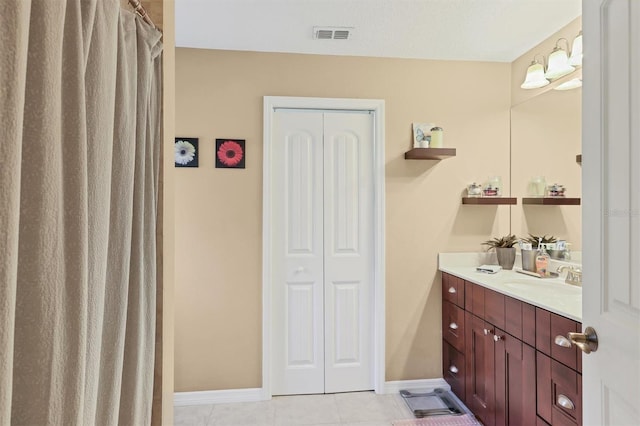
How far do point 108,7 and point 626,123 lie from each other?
4.33ft

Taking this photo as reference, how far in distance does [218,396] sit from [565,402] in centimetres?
204

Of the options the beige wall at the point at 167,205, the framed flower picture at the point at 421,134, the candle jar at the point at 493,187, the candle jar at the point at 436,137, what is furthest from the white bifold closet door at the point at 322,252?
the beige wall at the point at 167,205

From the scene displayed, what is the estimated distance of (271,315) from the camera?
2.40 metres

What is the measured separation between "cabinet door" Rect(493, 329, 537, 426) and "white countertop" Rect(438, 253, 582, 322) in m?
0.24

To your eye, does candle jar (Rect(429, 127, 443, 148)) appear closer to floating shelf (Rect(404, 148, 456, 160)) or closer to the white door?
floating shelf (Rect(404, 148, 456, 160))

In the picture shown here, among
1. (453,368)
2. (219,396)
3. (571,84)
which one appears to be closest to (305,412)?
(219,396)

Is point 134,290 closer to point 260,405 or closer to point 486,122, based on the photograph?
point 260,405

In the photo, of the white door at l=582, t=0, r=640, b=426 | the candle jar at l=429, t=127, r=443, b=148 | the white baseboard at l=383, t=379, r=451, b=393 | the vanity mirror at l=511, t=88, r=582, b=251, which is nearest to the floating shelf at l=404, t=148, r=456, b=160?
the candle jar at l=429, t=127, r=443, b=148

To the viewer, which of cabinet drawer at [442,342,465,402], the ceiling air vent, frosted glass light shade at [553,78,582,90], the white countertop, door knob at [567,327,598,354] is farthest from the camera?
cabinet drawer at [442,342,465,402]

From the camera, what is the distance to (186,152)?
7.63ft

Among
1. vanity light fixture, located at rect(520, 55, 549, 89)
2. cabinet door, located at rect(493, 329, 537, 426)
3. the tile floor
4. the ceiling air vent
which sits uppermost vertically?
the ceiling air vent

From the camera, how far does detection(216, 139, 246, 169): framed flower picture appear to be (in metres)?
Result: 2.35

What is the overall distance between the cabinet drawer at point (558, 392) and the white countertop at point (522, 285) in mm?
238

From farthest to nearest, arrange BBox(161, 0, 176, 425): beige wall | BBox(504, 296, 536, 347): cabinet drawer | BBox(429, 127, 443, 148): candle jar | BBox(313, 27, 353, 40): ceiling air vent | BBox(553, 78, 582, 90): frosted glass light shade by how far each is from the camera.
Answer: BBox(429, 127, 443, 148): candle jar, BBox(313, 27, 353, 40): ceiling air vent, BBox(553, 78, 582, 90): frosted glass light shade, BBox(504, 296, 536, 347): cabinet drawer, BBox(161, 0, 176, 425): beige wall
